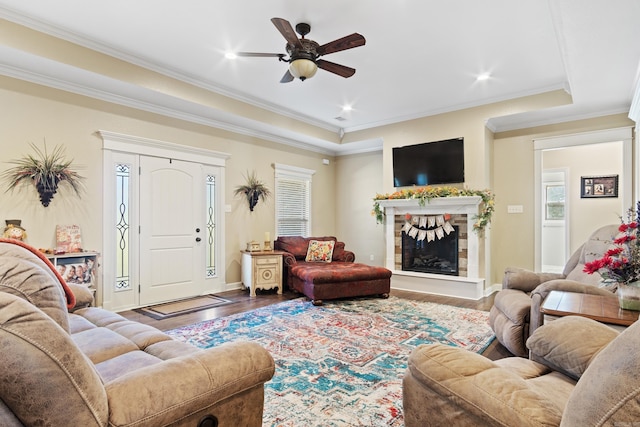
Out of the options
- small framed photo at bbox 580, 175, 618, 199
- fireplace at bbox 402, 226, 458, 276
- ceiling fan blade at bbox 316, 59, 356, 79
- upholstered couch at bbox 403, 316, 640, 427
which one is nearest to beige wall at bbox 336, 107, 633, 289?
fireplace at bbox 402, 226, 458, 276

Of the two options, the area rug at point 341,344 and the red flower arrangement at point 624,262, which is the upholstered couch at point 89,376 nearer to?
the area rug at point 341,344

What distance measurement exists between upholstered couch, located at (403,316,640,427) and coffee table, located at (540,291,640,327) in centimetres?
29

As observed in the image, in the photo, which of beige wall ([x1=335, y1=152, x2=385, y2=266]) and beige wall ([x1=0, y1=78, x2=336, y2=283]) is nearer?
beige wall ([x1=0, y1=78, x2=336, y2=283])

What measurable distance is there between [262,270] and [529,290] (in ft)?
11.8

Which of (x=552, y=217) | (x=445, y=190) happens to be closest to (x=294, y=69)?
(x=445, y=190)

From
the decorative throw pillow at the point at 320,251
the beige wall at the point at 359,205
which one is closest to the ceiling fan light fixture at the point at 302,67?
the decorative throw pillow at the point at 320,251

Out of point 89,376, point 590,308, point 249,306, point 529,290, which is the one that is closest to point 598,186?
point 529,290

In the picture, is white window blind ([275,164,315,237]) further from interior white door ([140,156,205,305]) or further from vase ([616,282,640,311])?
vase ([616,282,640,311])

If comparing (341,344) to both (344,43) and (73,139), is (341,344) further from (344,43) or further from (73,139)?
(73,139)

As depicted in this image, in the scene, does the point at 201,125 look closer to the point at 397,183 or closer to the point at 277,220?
the point at 277,220

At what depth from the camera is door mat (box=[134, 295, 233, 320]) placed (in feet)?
14.0

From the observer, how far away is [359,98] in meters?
5.28

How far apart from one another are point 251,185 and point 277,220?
0.90 meters

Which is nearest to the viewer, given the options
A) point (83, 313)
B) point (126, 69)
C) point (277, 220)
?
point (83, 313)
